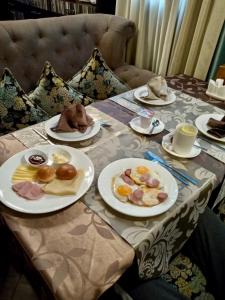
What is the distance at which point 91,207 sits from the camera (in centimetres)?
74

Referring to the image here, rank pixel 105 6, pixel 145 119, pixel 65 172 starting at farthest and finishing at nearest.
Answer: pixel 105 6 → pixel 145 119 → pixel 65 172

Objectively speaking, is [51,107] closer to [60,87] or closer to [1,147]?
[60,87]

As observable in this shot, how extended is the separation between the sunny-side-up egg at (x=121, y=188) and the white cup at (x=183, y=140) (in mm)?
267

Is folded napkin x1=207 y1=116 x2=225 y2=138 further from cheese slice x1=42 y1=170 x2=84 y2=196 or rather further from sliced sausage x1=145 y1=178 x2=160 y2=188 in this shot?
cheese slice x1=42 y1=170 x2=84 y2=196

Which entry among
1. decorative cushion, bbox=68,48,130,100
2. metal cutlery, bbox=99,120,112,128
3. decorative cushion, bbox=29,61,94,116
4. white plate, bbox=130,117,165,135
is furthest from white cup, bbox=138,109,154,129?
decorative cushion, bbox=68,48,130,100

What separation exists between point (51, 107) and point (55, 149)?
70cm

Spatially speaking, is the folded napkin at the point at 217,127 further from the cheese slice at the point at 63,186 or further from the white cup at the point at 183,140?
the cheese slice at the point at 63,186

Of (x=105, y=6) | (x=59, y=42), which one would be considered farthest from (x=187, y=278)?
(x=105, y=6)

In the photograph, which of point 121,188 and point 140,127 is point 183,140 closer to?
point 140,127

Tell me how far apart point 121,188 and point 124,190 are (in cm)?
1

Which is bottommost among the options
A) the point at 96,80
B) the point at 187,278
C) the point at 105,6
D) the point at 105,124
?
the point at 187,278

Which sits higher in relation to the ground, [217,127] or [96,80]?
[217,127]

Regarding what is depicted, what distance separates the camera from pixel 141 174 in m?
0.83

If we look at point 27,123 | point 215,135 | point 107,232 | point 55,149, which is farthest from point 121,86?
point 107,232
